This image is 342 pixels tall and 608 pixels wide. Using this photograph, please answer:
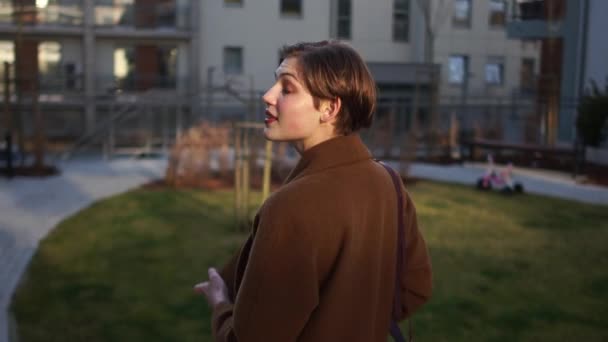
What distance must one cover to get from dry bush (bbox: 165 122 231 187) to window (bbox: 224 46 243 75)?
15867 millimetres

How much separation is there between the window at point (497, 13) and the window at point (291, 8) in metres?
7.76

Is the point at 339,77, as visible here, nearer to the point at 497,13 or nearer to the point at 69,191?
the point at 69,191

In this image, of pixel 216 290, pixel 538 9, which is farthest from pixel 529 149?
pixel 216 290

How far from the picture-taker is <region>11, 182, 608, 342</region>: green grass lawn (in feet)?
18.0

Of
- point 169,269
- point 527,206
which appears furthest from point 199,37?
point 169,269

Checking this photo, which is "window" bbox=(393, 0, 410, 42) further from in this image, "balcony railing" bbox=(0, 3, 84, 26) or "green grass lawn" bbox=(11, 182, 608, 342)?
"balcony railing" bbox=(0, 3, 84, 26)

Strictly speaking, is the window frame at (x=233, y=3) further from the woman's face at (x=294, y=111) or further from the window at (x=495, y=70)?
the woman's face at (x=294, y=111)

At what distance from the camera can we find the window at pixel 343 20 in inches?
742

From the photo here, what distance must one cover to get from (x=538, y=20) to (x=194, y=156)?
1142 centimetres

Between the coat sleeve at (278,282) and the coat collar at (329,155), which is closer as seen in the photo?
the coat sleeve at (278,282)

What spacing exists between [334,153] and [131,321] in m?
4.20

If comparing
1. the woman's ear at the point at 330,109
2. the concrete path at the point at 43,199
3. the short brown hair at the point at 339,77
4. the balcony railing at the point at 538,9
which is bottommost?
the concrete path at the point at 43,199

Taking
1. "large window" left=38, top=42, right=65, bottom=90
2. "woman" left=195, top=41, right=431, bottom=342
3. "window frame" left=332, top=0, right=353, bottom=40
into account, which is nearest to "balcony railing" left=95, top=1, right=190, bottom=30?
"large window" left=38, top=42, right=65, bottom=90

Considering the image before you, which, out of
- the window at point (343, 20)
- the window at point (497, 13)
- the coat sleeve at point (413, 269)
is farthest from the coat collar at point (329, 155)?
the window at point (497, 13)
